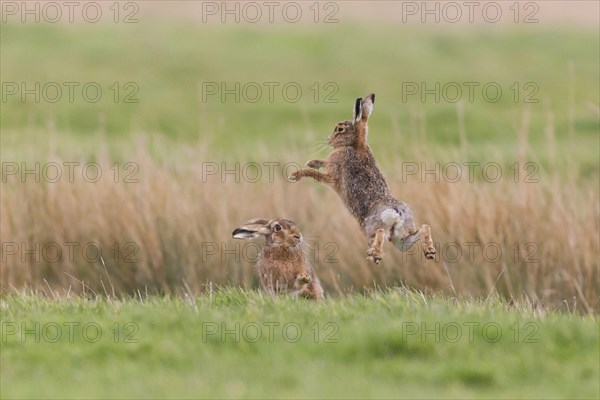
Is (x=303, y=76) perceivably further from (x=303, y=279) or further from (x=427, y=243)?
(x=427, y=243)

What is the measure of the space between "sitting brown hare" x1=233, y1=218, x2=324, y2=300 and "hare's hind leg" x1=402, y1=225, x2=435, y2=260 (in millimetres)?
1451

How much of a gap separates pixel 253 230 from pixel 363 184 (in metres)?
1.13

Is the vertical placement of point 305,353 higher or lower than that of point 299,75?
lower

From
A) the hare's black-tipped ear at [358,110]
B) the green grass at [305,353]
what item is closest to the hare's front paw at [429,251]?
the green grass at [305,353]

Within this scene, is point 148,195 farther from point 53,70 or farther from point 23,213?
point 53,70

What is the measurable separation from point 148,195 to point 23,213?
141cm

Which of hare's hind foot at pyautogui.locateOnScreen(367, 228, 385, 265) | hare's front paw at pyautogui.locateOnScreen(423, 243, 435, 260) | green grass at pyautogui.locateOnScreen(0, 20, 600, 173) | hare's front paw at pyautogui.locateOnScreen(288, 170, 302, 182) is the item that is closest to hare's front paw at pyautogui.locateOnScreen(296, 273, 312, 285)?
hare's front paw at pyautogui.locateOnScreen(288, 170, 302, 182)

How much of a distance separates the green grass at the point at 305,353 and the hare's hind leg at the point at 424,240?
0.50m

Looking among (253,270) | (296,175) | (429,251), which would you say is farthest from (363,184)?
(253,270)

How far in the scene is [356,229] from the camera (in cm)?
1341

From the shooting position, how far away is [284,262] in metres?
8.97

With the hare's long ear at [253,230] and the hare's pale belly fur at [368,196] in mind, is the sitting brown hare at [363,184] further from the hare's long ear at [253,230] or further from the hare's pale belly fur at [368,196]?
the hare's long ear at [253,230]

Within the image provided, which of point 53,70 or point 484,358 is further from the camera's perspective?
point 53,70

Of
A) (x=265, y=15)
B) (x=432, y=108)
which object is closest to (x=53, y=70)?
(x=432, y=108)
